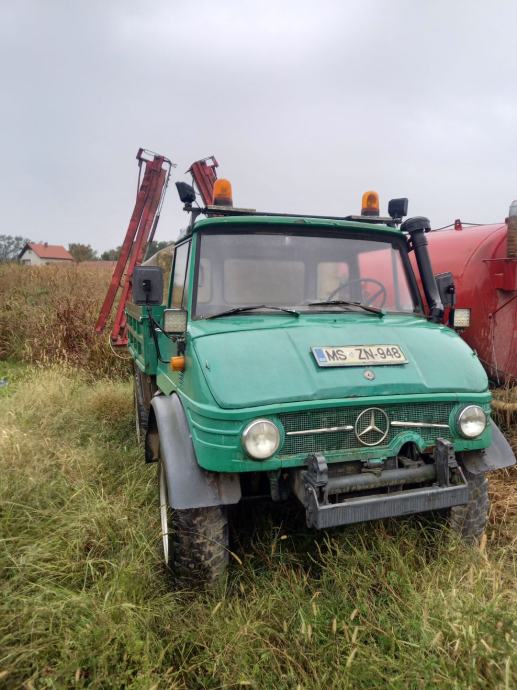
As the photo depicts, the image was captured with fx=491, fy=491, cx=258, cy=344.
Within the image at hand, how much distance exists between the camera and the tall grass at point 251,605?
197 cm

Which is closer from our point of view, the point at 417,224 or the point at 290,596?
the point at 290,596

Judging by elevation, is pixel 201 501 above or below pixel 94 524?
above

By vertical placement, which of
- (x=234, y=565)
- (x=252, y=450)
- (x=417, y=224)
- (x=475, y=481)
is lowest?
(x=234, y=565)

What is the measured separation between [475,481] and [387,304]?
1296mm

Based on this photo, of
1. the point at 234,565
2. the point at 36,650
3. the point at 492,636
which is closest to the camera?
the point at 492,636

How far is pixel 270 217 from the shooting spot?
130 inches

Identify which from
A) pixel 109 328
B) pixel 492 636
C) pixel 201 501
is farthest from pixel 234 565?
pixel 109 328

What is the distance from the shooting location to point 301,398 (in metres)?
2.38

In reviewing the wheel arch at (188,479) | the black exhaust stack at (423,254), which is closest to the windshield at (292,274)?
the black exhaust stack at (423,254)

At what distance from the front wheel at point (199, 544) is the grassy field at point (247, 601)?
102mm

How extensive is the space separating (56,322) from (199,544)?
798 centimetres

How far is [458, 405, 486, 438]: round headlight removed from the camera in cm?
264

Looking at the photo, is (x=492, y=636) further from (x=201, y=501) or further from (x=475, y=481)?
(x=201, y=501)

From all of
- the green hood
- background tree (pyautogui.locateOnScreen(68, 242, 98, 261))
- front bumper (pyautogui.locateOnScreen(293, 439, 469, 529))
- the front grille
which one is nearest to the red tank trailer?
the green hood
